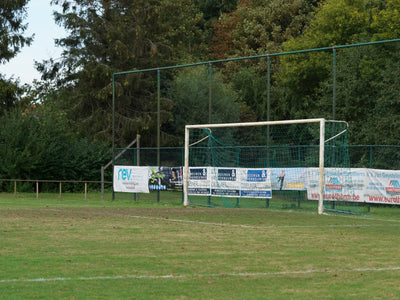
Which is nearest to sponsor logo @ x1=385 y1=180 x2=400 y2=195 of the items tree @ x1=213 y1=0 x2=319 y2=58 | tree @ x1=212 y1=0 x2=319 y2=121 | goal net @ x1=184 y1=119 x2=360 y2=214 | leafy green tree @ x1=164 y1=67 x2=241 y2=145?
goal net @ x1=184 y1=119 x2=360 y2=214

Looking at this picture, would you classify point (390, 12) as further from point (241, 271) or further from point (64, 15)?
point (241, 271)

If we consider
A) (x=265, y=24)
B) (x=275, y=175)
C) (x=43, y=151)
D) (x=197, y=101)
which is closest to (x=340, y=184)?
(x=275, y=175)

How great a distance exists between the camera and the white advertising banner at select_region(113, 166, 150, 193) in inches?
1275

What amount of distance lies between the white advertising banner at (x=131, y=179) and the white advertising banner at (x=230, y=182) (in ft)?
10.5

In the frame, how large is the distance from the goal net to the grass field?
424 cm

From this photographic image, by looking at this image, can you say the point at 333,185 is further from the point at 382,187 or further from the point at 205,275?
the point at 205,275

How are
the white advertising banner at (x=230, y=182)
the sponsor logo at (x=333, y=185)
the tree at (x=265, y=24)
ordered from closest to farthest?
the sponsor logo at (x=333, y=185), the white advertising banner at (x=230, y=182), the tree at (x=265, y=24)

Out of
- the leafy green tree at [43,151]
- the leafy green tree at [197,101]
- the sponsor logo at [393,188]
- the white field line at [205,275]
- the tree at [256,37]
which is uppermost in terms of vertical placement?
the tree at [256,37]

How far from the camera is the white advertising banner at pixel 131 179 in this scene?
32375 mm

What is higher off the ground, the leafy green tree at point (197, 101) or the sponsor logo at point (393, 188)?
the leafy green tree at point (197, 101)

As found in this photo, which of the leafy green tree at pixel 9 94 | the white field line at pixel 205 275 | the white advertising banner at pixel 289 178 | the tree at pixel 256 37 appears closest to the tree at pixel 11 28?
the leafy green tree at pixel 9 94

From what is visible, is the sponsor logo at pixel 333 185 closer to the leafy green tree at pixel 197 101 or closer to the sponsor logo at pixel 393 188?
the sponsor logo at pixel 393 188

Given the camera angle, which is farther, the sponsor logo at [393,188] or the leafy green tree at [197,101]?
the leafy green tree at [197,101]

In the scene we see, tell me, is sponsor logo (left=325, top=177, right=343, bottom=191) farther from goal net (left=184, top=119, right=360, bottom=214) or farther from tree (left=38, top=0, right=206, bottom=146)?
tree (left=38, top=0, right=206, bottom=146)
